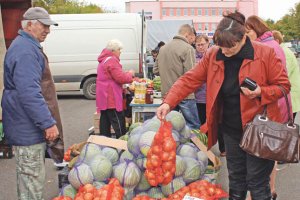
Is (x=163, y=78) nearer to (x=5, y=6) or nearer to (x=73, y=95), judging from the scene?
(x=5, y=6)

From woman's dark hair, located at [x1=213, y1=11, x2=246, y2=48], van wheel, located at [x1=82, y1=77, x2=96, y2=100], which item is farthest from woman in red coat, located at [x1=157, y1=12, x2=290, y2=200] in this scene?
van wheel, located at [x1=82, y1=77, x2=96, y2=100]

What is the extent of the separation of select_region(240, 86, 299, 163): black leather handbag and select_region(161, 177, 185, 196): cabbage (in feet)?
4.02

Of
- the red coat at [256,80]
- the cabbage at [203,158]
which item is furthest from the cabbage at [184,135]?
the red coat at [256,80]

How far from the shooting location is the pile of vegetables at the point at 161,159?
3936 mm

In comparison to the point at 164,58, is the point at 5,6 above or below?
above

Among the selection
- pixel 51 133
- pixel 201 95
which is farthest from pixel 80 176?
pixel 201 95

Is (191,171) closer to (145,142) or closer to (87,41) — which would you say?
(145,142)

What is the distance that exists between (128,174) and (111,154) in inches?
16.3

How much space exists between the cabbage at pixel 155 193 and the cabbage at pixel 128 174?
18 cm

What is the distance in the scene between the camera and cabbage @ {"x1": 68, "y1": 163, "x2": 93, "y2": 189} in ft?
14.2

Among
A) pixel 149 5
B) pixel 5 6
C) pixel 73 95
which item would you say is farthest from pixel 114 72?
pixel 149 5

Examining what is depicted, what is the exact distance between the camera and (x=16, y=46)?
141 inches

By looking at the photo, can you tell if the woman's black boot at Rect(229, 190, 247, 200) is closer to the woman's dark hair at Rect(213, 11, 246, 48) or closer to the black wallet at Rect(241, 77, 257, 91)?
the black wallet at Rect(241, 77, 257, 91)

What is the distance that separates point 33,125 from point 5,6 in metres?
4.06
